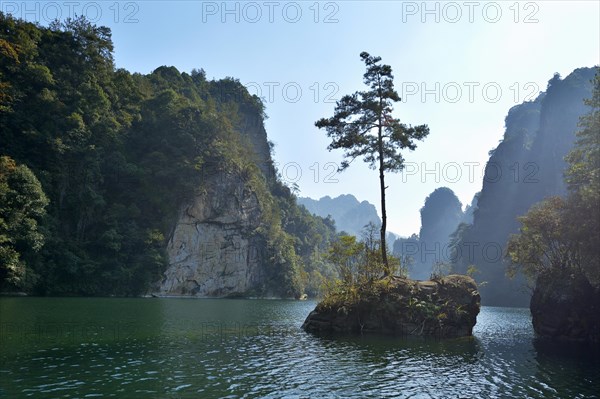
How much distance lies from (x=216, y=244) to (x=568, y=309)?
5896 cm

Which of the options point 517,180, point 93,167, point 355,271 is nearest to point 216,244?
point 93,167

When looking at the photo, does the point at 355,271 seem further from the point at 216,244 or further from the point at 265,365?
the point at 216,244

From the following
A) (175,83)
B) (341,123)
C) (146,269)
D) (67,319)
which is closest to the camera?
(67,319)

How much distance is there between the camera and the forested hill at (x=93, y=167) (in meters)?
46.6

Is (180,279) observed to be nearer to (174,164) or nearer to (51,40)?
(174,164)

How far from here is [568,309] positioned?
984 inches

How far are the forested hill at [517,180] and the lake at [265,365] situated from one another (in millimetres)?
93800

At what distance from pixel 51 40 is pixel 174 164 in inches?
1095

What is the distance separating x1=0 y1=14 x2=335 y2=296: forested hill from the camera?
153 ft

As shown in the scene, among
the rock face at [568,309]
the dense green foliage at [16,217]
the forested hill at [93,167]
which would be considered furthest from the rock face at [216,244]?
the rock face at [568,309]

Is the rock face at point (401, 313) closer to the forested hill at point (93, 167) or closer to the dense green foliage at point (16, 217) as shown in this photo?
the dense green foliage at point (16, 217)

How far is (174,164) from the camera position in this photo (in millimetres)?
68062

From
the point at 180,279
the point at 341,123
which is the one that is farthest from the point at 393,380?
the point at 180,279

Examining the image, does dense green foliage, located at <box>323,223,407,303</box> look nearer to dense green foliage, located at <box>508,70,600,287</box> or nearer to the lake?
the lake
